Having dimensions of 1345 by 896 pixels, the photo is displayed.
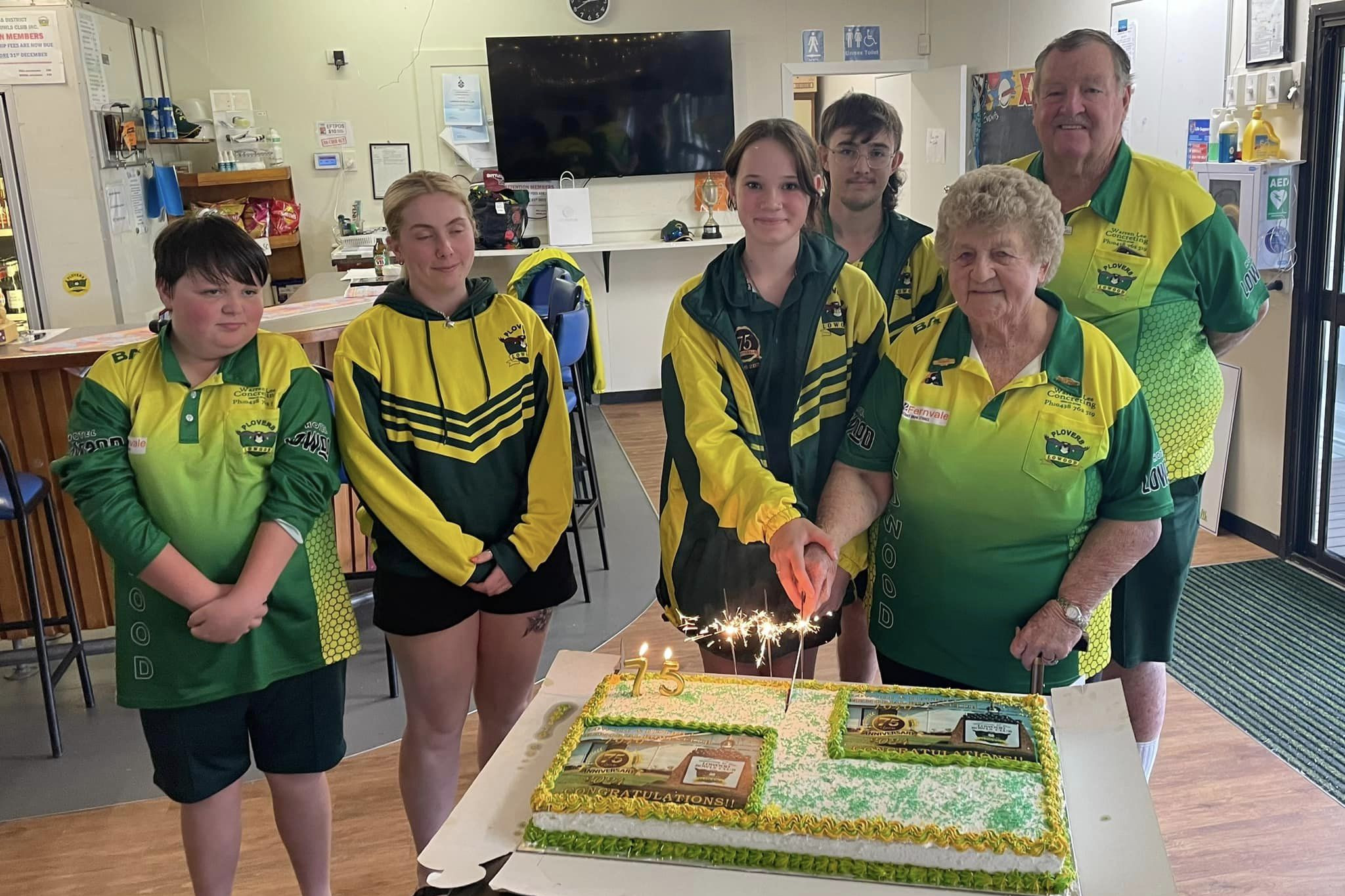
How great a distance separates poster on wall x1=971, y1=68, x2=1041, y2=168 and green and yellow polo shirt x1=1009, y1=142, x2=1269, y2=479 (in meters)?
3.89

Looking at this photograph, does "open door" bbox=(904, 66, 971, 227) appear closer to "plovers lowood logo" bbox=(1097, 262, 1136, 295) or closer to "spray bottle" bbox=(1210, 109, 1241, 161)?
"spray bottle" bbox=(1210, 109, 1241, 161)

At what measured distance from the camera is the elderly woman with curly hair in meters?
1.57

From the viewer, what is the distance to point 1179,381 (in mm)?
1947

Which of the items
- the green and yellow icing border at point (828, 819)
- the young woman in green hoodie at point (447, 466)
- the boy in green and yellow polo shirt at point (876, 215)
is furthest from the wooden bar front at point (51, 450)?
the green and yellow icing border at point (828, 819)

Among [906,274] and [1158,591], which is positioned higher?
[906,274]

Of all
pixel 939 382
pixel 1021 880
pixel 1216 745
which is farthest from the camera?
pixel 1216 745

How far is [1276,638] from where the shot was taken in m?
3.48

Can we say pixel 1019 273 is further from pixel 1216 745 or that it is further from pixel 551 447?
pixel 1216 745

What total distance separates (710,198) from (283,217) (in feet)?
8.52

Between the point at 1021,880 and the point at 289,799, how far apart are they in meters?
1.37

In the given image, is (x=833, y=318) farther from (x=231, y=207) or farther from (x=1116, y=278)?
(x=231, y=207)

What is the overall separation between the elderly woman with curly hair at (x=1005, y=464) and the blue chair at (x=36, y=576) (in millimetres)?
2409

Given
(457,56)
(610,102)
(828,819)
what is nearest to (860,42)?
(610,102)

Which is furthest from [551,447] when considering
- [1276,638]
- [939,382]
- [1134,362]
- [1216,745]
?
[1276,638]
